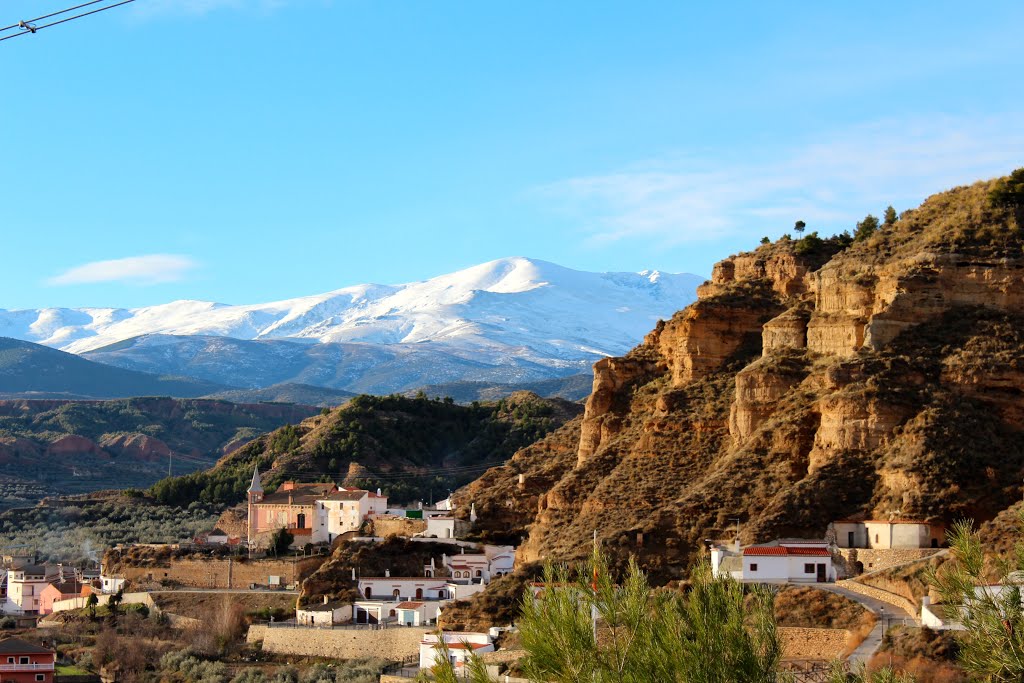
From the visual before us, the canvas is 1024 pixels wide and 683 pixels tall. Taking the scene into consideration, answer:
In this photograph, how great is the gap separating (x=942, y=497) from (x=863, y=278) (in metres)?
9.98

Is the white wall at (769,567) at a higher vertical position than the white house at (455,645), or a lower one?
higher

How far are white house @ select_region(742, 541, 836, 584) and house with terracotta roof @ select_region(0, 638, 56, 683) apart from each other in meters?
23.1

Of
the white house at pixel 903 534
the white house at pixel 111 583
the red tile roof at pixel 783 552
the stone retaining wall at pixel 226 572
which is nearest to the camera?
the white house at pixel 903 534

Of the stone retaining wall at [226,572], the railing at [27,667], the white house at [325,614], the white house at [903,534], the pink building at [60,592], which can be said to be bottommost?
the railing at [27,667]

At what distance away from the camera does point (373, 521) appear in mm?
72375

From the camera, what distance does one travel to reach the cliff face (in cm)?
5081

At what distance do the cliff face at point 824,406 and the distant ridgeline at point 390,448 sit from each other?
30.4 m

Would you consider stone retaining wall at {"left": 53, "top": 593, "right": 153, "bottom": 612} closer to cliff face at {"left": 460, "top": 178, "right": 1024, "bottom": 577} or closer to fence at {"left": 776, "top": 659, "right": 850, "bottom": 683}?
cliff face at {"left": 460, "top": 178, "right": 1024, "bottom": 577}

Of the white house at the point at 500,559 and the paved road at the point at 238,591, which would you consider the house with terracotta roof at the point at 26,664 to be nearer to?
the paved road at the point at 238,591

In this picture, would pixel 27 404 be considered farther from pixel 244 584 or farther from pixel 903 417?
pixel 903 417

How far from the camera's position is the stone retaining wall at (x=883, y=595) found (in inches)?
1720

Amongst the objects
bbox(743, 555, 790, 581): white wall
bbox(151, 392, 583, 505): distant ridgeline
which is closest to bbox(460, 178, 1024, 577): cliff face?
bbox(743, 555, 790, 581): white wall

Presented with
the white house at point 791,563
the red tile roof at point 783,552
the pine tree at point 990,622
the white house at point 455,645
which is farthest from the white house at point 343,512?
the pine tree at point 990,622

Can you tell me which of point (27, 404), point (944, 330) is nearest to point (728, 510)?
point (944, 330)
